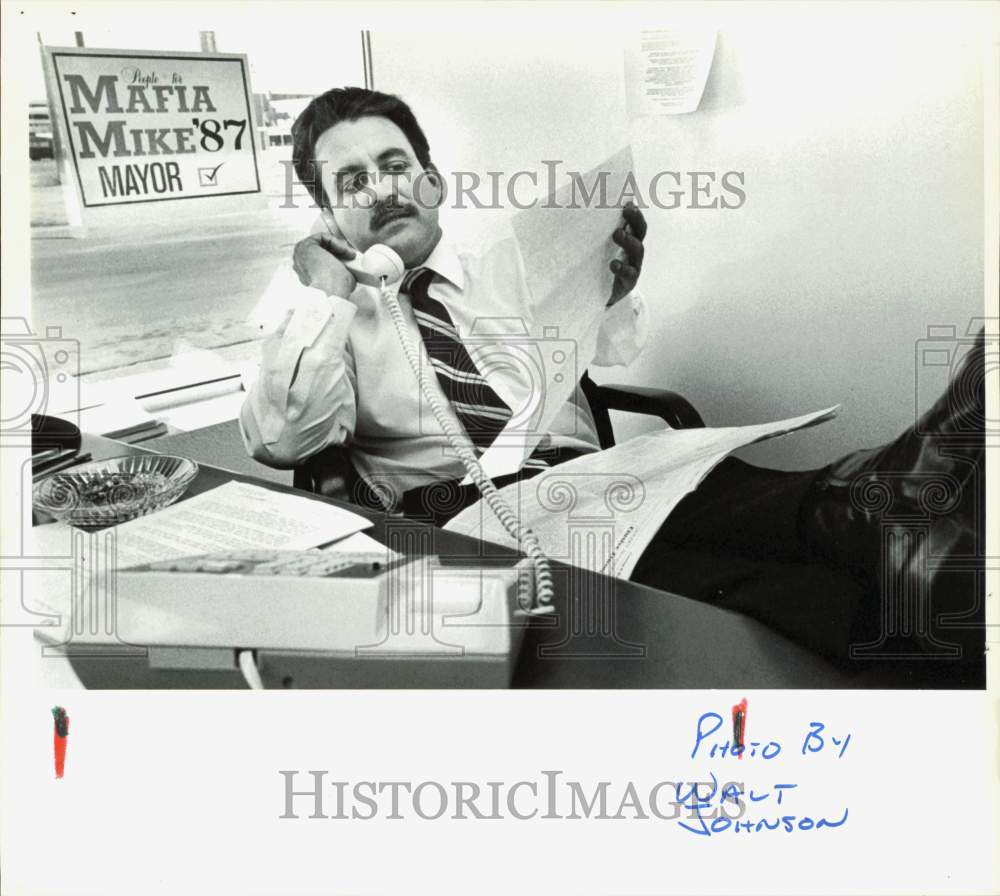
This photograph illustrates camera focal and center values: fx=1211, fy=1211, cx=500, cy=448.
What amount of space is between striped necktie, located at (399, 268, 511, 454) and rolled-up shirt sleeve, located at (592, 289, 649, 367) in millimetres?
165

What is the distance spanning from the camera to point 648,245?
5.67 ft

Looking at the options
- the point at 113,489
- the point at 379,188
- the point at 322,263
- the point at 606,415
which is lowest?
the point at 113,489

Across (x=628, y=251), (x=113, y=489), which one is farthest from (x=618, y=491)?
(x=113, y=489)

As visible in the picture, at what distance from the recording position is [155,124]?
1714mm

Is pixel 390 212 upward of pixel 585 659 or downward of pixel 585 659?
upward

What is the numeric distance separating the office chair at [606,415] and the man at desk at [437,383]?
0.01 metres

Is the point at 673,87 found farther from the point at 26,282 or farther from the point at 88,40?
the point at 26,282

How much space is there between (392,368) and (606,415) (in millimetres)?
316

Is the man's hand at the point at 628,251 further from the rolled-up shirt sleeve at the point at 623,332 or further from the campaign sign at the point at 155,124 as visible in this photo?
the campaign sign at the point at 155,124

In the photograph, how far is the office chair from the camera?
1741mm
